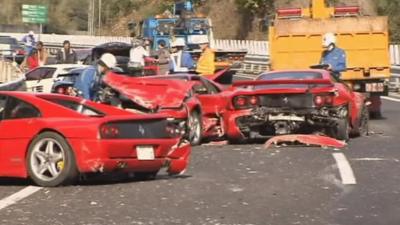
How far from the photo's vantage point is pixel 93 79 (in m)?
13.2

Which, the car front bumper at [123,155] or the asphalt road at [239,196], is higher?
the car front bumper at [123,155]

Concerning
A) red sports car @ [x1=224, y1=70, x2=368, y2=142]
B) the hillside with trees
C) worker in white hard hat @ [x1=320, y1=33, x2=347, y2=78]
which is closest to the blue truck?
the hillside with trees

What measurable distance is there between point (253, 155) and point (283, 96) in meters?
1.35

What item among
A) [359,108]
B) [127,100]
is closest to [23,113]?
[127,100]

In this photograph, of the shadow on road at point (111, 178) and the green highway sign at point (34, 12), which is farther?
the green highway sign at point (34, 12)

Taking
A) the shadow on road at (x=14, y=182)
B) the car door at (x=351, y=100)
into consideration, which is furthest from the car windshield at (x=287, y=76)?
the shadow on road at (x=14, y=182)

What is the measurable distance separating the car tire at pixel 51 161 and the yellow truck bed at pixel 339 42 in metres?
11.2

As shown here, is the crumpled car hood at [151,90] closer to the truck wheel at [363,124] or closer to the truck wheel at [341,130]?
the truck wheel at [341,130]

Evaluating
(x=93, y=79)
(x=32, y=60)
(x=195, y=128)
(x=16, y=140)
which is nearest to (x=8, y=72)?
(x=32, y=60)

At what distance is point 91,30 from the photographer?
8175 centimetres

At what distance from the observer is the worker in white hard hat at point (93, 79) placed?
42.8 ft

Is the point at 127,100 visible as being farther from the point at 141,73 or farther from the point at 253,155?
the point at 141,73

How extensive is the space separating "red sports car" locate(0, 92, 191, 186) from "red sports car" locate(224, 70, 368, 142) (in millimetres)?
3619

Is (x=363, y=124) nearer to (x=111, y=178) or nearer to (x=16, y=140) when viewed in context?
(x=111, y=178)
